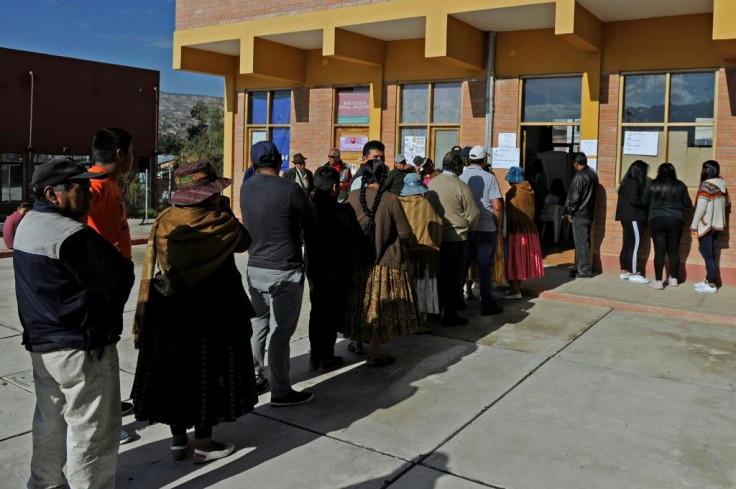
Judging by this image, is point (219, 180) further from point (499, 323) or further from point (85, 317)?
point (499, 323)

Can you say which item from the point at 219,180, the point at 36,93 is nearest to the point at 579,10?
the point at 219,180

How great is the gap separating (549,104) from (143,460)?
864cm

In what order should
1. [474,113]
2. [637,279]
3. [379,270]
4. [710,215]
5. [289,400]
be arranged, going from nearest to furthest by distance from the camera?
[289,400]
[379,270]
[710,215]
[637,279]
[474,113]

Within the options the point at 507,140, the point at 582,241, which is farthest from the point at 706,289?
the point at 507,140

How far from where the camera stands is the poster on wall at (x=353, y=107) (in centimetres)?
1292

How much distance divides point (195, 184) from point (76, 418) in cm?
147

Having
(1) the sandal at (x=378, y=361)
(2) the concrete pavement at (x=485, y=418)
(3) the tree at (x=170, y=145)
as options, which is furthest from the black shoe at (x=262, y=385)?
(3) the tree at (x=170, y=145)

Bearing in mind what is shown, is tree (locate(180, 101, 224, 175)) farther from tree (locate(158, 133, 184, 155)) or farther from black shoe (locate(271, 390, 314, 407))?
black shoe (locate(271, 390, 314, 407))

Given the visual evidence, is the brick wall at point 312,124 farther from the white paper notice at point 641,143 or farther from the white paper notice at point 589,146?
the white paper notice at point 641,143

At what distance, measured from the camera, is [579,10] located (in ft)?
30.8

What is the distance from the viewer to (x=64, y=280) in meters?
3.20

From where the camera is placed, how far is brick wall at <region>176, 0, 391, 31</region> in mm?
12117

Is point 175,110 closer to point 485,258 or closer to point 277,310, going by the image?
point 485,258

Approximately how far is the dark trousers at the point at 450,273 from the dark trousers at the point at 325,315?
6.09ft
